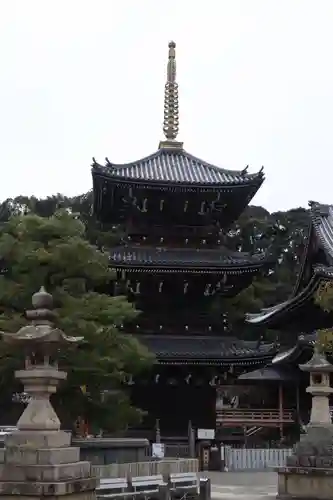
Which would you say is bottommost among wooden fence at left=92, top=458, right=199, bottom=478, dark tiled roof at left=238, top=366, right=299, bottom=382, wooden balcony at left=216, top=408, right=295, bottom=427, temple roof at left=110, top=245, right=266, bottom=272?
wooden fence at left=92, top=458, right=199, bottom=478

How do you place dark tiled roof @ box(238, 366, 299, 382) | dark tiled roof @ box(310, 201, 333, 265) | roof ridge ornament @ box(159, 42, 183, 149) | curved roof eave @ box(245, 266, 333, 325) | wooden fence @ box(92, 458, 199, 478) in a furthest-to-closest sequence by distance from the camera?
roof ridge ornament @ box(159, 42, 183, 149)
dark tiled roof @ box(238, 366, 299, 382)
dark tiled roof @ box(310, 201, 333, 265)
curved roof eave @ box(245, 266, 333, 325)
wooden fence @ box(92, 458, 199, 478)

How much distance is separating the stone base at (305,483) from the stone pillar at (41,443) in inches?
227

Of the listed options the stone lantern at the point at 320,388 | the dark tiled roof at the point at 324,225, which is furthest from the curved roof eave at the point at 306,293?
the stone lantern at the point at 320,388

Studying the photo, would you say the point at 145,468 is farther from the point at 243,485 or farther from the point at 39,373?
the point at 243,485

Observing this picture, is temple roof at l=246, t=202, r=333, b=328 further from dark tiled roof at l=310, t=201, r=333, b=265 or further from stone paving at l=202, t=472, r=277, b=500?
stone paving at l=202, t=472, r=277, b=500

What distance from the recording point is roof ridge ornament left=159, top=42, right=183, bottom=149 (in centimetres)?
3397

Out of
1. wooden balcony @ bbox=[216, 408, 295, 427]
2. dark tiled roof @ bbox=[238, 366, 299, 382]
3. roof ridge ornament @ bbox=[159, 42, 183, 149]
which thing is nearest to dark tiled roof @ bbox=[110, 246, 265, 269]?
dark tiled roof @ bbox=[238, 366, 299, 382]

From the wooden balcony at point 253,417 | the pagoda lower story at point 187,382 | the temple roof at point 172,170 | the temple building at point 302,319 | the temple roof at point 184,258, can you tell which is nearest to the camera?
the temple building at point 302,319

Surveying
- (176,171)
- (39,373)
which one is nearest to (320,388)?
(39,373)

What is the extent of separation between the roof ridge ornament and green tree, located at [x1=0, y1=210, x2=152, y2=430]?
12.7 metres

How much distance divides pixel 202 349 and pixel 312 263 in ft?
17.0

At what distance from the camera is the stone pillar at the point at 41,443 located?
11.3m

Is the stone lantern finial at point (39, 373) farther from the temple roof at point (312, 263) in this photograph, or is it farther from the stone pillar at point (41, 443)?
the temple roof at point (312, 263)

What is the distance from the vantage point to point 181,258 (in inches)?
1142
